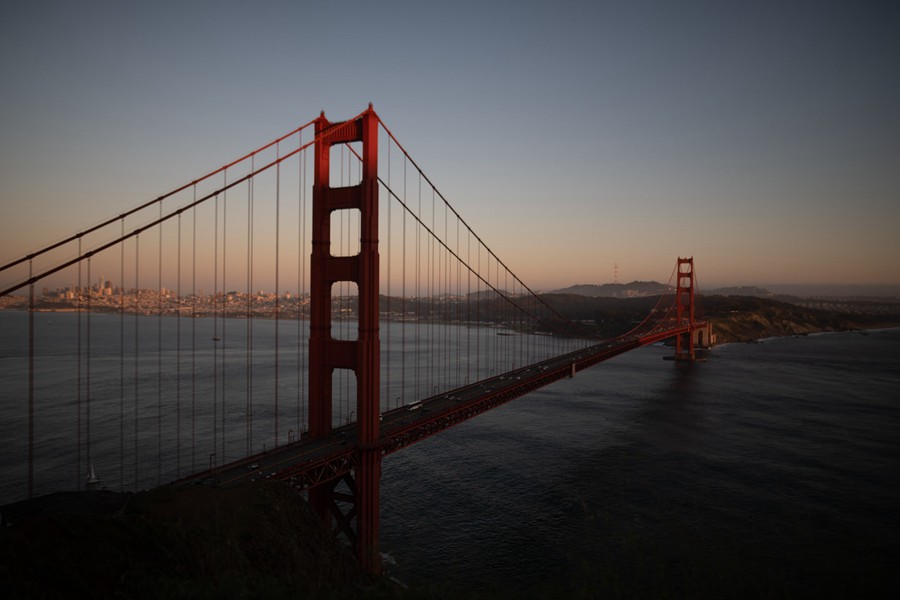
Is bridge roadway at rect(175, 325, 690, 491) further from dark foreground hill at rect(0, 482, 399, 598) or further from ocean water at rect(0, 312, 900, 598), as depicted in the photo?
ocean water at rect(0, 312, 900, 598)

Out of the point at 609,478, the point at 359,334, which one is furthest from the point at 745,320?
the point at 359,334

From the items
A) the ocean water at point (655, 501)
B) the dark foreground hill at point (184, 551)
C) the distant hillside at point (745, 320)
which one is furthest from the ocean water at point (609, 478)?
the distant hillside at point (745, 320)

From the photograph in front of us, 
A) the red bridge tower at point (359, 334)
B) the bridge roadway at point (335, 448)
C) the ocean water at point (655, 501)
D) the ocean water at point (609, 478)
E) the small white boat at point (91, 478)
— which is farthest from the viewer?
the small white boat at point (91, 478)

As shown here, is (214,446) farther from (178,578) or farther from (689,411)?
(689,411)

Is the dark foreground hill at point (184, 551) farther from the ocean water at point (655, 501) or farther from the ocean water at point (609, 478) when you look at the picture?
the ocean water at point (655, 501)

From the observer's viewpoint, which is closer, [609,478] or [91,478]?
[91,478]

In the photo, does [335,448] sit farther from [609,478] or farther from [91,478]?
[609,478]

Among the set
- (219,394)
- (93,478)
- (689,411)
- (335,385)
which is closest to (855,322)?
(689,411)

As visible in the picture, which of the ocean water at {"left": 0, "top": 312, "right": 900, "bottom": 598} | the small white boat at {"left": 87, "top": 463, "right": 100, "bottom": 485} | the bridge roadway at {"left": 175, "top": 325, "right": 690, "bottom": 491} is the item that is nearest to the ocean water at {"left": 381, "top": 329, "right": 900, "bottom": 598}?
the ocean water at {"left": 0, "top": 312, "right": 900, "bottom": 598}
